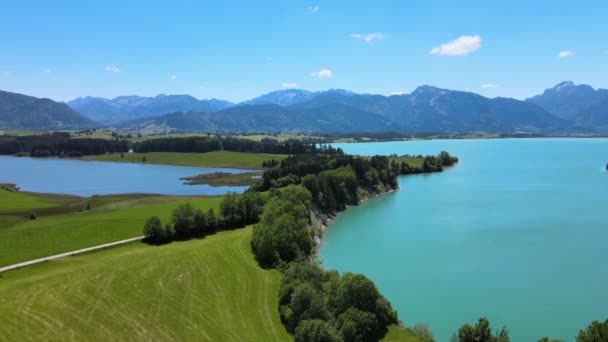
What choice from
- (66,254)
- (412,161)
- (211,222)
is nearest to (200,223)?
(211,222)

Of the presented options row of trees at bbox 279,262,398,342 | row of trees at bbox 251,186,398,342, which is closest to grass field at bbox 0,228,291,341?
row of trees at bbox 251,186,398,342

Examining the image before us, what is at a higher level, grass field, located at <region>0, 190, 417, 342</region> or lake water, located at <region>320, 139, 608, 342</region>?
grass field, located at <region>0, 190, 417, 342</region>

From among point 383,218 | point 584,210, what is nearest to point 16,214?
point 383,218

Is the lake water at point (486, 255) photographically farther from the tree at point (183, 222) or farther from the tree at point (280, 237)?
the tree at point (183, 222)

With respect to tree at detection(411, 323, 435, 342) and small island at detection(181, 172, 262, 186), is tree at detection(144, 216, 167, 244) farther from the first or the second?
small island at detection(181, 172, 262, 186)

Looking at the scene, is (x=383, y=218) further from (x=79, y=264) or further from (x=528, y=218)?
(x=79, y=264)

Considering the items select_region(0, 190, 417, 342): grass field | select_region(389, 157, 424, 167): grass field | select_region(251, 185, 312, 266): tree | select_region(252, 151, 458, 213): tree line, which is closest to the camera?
select_region(0, 190, 417, 342): grass field

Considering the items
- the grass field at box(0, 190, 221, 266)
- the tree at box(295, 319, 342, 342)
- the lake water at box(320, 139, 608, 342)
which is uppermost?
the grass field at box(0, 190, 221, 266)

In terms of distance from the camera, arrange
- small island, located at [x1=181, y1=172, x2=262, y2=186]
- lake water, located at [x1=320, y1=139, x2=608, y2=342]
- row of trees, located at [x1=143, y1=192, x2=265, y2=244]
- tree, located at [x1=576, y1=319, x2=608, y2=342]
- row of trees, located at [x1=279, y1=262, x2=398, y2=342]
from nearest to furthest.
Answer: tree, located at [x1=576, y1=319, x2=608, y2=342] < row of trees, located at [x1=279, y1=262, x2=398, y2=342] < lake water, located at [x1=320, y1=139, x2=608, y2=342] < row of trees, located at [x1=143, y1=192, x2=265, y2=244] < small island, located at [x1=181, y1=172, x2=262, y2=186]

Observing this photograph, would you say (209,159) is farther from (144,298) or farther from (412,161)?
(144,298)
